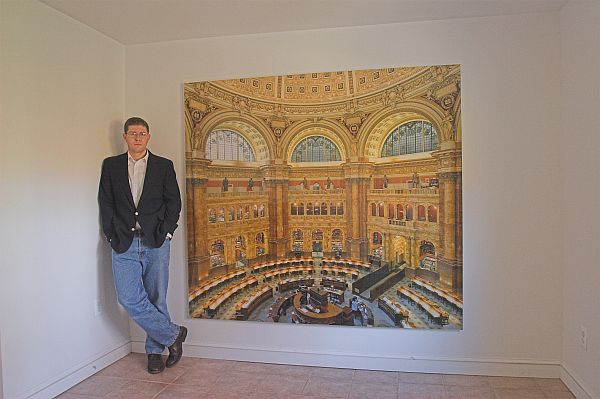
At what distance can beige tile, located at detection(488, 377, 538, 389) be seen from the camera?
2.75 metres

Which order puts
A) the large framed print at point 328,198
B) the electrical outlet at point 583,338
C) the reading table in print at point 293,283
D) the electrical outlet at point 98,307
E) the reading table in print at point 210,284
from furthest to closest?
the reading table in print at point 210,284 → the reading table in print at point 293,283 → the electrical outlet at point 98,307 → the large framed print at point 328,198 → the electrical outlet at point 583,338

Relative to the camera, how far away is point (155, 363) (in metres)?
3.04

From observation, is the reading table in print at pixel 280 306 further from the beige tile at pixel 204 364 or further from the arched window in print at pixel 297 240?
the beige tile at pixel 204 364

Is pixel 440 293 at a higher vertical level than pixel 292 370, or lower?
higher

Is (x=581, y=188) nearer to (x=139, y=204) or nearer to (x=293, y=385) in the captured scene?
(x=293, y=385)

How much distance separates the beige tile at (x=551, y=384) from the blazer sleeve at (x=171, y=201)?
2.49 metres

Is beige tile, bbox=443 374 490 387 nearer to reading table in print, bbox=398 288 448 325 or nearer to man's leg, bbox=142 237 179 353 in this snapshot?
reading table in print, bbox=398 288 448 325

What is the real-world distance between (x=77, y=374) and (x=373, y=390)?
6.10 ft

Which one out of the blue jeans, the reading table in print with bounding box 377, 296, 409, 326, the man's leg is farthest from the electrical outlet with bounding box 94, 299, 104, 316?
the reading table in print with bounding box 377, 296, 409, 326

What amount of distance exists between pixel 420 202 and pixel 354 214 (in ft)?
1.46

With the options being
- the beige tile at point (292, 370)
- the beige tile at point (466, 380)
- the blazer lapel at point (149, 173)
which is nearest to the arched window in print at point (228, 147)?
the blazer lapel at point (149, 173)

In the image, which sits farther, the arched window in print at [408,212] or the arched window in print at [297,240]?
the arched window in print at [297,240]

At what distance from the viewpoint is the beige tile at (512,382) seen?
9.02 feet

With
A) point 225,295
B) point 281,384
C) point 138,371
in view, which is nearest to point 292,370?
point 281,384
